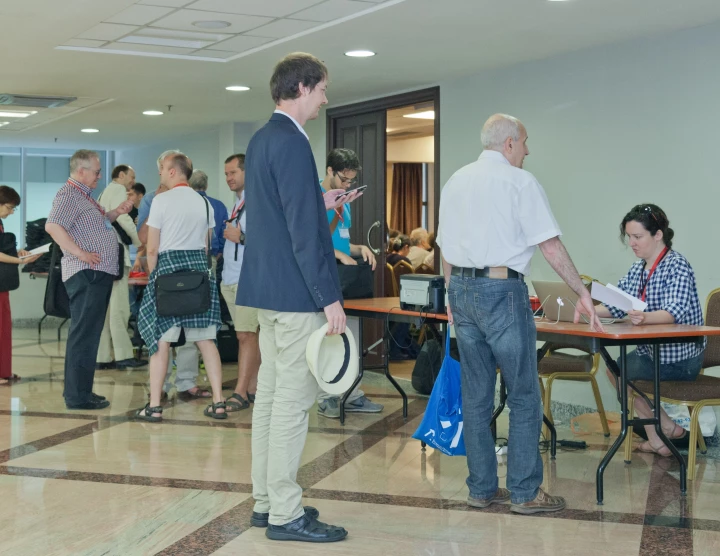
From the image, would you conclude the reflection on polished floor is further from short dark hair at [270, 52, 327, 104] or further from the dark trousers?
short dark hair at [270, 52, 327, 104]

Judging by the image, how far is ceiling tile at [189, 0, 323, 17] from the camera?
4914 mm

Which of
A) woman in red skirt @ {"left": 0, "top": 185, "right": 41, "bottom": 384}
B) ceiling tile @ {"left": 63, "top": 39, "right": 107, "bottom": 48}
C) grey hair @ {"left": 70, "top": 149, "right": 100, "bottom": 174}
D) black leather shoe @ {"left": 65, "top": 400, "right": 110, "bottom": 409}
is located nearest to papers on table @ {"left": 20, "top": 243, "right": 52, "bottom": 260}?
woman in red skirt @ {"left": 0, "top": 185, "right": 41, "bottom": 384}

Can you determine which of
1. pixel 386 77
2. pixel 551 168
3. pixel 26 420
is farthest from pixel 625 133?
pixel 26 420

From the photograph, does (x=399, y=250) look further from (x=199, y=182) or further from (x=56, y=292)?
(x=56, y=292)

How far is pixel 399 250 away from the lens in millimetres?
9602

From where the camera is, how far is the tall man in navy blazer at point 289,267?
3.07 meters

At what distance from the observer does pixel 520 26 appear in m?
5.34

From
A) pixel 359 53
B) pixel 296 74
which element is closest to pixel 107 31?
pixel 359 53

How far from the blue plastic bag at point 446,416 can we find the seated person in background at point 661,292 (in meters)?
0.84

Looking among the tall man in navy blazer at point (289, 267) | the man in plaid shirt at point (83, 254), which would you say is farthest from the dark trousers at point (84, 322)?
the tall man in navy blazer at point (289, 267)

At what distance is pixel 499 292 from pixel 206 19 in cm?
286

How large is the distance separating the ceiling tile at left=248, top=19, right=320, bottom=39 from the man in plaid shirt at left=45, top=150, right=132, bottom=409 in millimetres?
1262

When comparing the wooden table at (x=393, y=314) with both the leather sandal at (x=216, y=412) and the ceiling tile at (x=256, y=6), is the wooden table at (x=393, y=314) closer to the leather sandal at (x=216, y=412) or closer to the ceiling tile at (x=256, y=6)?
the leather sandal at (x=216, y=412)

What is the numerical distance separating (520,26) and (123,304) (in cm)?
396
